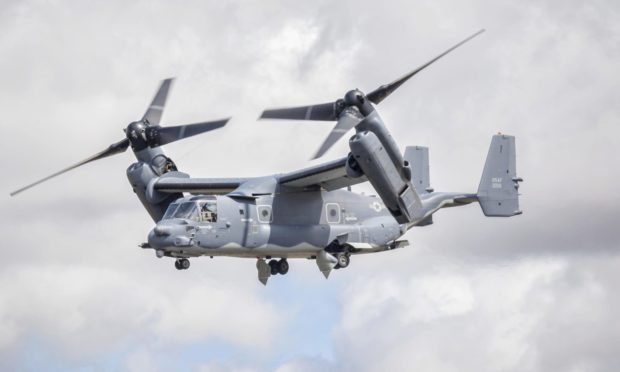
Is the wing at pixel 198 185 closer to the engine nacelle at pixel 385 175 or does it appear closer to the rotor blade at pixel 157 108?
the rotor blade at pixel 157 108

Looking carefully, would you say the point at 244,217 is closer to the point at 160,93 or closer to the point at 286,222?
the point at 286,222

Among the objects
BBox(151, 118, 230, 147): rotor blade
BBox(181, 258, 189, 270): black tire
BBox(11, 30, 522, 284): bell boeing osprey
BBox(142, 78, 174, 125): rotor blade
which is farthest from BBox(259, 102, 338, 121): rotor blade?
BBox(142, 78, 174, 125): rotor blade

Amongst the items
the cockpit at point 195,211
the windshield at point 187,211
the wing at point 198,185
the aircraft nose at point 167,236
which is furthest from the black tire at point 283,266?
the aircraft nose at point 167,236

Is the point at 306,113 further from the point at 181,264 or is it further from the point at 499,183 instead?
the point at 499,183

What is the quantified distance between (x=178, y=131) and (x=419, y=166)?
1070 centimetres

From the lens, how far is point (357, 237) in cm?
5634

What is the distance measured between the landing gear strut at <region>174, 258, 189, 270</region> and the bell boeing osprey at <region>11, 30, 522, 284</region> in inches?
1.6

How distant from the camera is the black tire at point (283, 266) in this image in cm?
5609

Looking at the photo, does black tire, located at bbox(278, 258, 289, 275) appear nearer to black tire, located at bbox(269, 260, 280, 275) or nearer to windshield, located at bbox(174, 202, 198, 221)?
black tire, located at bbox(269, 260, 280, 275)

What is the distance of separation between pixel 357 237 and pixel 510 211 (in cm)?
764

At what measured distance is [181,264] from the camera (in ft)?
174

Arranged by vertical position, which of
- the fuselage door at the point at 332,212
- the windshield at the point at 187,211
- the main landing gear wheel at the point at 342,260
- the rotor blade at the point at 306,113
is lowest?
the main landing gear wheel at the point at 342,260

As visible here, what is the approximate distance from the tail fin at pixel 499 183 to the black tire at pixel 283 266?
9.35 m

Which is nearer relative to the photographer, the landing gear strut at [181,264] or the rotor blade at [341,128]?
the rotor blade at [341,128]
